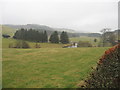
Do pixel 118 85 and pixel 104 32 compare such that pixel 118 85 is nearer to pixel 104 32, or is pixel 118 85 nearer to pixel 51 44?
pixel 104 32

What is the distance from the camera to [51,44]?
243 feet

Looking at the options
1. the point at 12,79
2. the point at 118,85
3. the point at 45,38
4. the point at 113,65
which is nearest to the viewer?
the point at 118,85

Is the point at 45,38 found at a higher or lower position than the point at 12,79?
higher

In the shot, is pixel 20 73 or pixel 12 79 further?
pixel 20 73

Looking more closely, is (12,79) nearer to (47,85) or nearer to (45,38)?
(47,85)

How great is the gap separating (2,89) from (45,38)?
6808 centimetres

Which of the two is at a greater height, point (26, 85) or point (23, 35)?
point (23, 35)

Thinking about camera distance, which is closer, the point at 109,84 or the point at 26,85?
the point at 109,84

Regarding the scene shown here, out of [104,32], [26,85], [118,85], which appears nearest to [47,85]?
[26,85]

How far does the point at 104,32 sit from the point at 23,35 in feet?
149

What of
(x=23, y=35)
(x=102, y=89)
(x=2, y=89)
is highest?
(x=23, y=35)

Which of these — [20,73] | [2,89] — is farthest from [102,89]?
[20,73]

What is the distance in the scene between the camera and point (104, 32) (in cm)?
6194

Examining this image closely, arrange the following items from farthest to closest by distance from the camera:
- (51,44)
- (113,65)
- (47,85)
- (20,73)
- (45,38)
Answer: (45,38) → (51,44) → (20,73) → (47,85) → (113,65)
